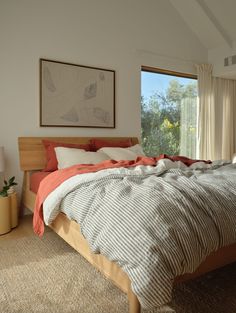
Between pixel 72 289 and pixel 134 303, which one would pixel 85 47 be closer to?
pixel 72 289

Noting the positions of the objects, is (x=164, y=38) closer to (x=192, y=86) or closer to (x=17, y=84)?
(x=192, y=86)

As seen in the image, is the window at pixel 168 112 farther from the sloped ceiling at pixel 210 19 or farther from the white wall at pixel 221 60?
the sloped ceiling at pixel 210 19

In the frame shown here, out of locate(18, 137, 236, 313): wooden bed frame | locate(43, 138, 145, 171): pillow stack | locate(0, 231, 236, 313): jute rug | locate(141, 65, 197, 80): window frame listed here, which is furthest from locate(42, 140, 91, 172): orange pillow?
locate(141, 65, 197, 80): window frame

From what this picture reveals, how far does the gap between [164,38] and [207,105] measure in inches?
52.6

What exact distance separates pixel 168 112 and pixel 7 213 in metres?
2.88

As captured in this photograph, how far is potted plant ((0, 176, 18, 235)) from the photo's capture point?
2.54 m

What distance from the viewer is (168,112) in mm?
4344

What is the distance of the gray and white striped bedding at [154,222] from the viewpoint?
1096 mm

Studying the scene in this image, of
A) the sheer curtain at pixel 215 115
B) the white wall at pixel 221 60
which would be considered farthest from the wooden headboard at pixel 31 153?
the white wall at pixel 221 60

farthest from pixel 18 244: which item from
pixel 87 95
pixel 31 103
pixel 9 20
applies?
pixel 9 20

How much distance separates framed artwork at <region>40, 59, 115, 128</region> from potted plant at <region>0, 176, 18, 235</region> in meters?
0.92

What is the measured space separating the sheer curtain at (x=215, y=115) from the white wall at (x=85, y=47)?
0.41 metres

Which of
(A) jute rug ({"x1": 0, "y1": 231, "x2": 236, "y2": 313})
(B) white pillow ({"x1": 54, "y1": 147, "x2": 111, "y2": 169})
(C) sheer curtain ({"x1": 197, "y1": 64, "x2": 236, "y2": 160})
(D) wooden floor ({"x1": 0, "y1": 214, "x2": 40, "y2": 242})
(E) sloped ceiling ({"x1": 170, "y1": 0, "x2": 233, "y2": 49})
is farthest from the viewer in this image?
(C) sheer curtain ({"x1": 197, "y1": 64, "x2": 236, "y2": 160})

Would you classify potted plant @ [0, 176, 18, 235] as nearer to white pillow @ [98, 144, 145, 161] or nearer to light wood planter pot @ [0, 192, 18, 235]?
light wood planter pot @ [0, 192, 18, 235]
